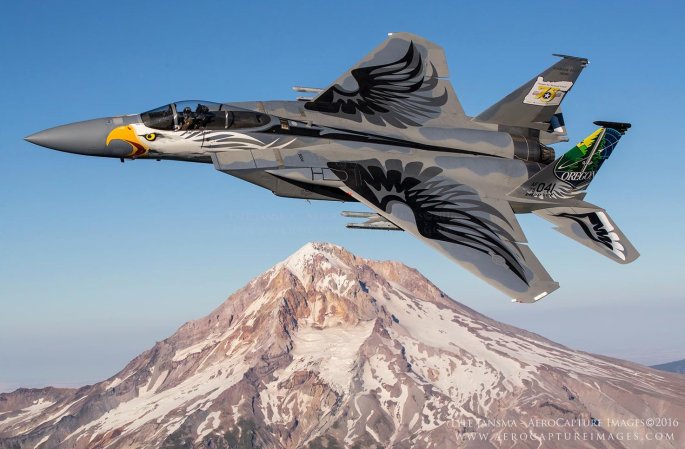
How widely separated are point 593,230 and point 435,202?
7.25 meters

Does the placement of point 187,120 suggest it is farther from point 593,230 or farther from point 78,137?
point 593,230

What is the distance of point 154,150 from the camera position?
31.9m

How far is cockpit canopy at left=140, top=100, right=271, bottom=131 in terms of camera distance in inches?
1250

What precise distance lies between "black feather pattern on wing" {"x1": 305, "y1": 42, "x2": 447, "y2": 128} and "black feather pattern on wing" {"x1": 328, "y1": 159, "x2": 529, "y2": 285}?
9.42 feet

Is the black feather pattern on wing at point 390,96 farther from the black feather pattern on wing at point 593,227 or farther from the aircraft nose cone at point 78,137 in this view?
the aircraft nose cone at point 78,137

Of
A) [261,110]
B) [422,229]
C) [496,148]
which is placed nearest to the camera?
[422,229]

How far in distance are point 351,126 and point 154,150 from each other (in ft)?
27.2

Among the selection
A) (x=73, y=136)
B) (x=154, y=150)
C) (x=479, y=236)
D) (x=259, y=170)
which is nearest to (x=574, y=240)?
(x=479, y=236)

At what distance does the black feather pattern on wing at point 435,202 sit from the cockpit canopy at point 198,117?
12.8 feet

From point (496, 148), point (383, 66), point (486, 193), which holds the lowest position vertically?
point (486, 193)

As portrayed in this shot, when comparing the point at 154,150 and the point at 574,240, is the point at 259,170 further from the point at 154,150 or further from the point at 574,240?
the point at 574,240

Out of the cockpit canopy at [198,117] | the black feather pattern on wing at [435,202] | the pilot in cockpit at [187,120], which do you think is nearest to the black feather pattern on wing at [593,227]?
the black feather pattern on wing at [435,202]

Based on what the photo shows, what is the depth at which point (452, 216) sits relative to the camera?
31734 mm

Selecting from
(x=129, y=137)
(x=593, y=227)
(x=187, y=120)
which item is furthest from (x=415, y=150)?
(x=129, y=137)
